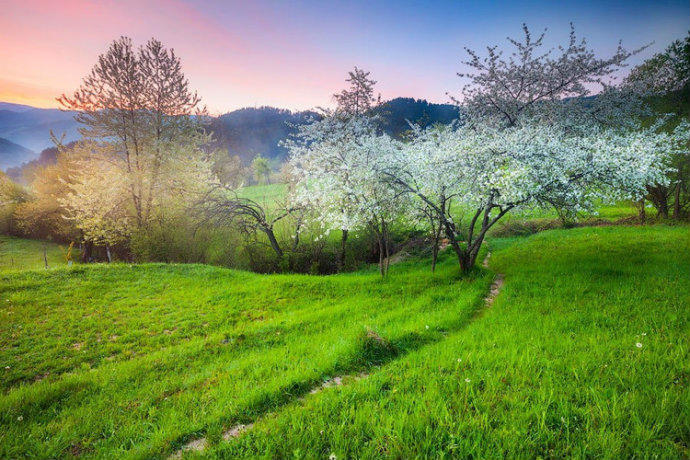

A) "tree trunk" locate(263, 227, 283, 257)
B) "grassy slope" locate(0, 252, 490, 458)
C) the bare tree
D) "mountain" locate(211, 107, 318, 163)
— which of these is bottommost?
"grassy slope" locate(0, 252, 490, 458)

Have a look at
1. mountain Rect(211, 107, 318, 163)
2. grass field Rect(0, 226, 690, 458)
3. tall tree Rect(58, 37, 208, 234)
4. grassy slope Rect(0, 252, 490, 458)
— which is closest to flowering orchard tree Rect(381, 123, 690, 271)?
grass field Rect(0, 226, 690, 458)

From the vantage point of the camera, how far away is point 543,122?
13.8m

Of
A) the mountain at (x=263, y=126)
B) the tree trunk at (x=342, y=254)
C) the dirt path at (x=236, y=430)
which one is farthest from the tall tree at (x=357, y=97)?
the mountain at (x=263, y=126)

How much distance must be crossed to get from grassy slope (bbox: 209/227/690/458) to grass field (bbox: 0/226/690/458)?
1.1 inches

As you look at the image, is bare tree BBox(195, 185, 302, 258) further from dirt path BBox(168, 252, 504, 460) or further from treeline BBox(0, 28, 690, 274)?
dirt path BBox(168, 252, 504, 460)

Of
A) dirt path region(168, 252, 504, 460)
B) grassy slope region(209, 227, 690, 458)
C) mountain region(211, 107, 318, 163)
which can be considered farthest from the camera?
mountain region(211, 107, 318, 163)

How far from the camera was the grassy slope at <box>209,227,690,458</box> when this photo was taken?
3162 millimetres

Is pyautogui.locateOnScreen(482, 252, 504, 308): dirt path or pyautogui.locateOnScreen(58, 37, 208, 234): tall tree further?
pyautogui.locateOnScreen(58, 37, 208, 234): tall tree

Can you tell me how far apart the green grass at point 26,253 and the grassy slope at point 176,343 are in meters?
17.7

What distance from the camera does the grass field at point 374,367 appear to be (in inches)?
134

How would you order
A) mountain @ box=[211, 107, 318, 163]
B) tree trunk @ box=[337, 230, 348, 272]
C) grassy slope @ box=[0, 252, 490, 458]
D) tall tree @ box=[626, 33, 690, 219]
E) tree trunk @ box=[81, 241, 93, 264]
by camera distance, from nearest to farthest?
1. grassy slope @ box=[0, 252, 490, 458]
2. tall tree @ box=[626, 33, 690, 219]
3. tree trunk @ box=[337, 230, 348, 272]
4. tree trunk @ box=[81, 241, 93, 264]
5. mountain @ box=[211, 107, 318, 163]

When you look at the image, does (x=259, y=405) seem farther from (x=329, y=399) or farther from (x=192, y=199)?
(x=192, y=199)

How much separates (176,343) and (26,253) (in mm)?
34196

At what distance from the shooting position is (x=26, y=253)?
28203 millimetres
